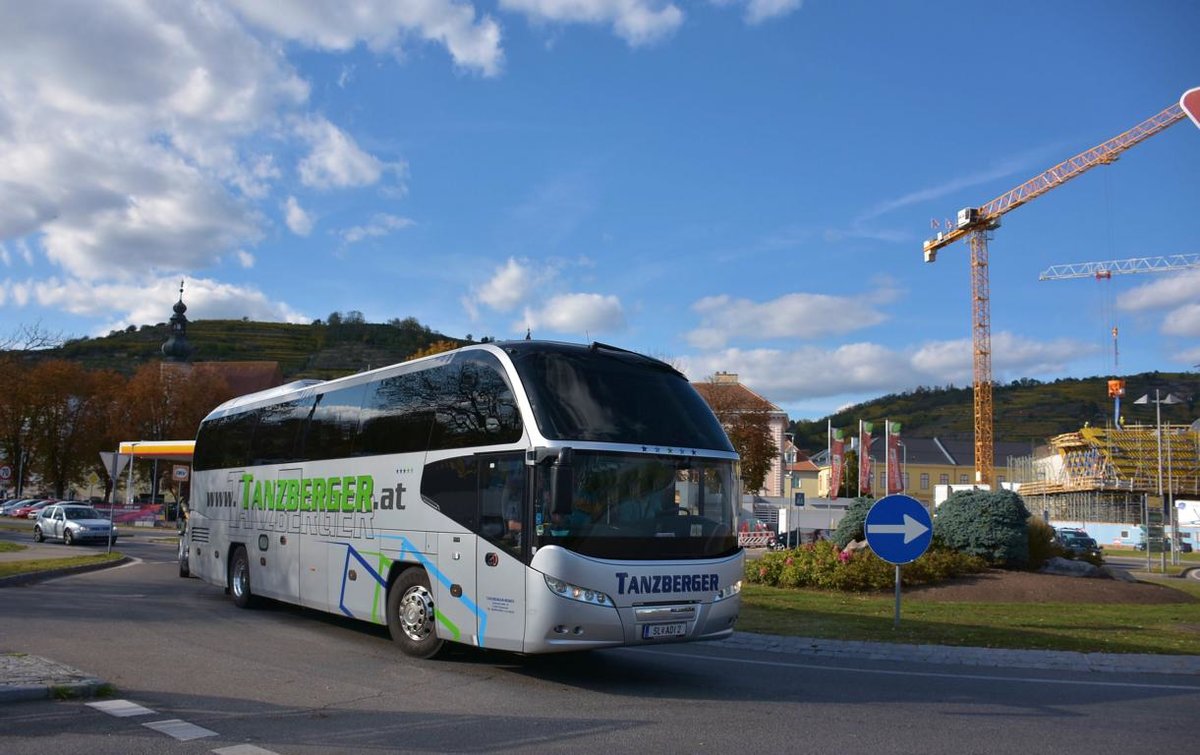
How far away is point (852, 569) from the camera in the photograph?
1939cm

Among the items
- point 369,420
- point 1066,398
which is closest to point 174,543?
point 369,420

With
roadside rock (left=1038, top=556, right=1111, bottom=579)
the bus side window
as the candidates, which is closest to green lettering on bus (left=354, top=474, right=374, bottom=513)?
the bus side window

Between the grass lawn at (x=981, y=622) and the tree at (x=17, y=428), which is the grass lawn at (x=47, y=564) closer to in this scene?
the grass lawn at (x=981, y=622)

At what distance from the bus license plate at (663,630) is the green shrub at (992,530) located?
538 inches

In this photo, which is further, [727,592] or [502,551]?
[727,592]

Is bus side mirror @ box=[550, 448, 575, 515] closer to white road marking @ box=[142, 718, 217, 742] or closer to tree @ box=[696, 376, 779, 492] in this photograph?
white road marking @ box=[142, 718, 217, 742]

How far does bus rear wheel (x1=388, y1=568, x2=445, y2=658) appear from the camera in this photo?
412 inches

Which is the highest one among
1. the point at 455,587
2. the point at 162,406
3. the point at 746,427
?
the point at 162,406

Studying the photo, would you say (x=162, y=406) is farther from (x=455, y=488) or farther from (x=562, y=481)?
(x=562, y=481)

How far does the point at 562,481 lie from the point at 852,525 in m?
15.0

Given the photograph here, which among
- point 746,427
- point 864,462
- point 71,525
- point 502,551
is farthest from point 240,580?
point 746,427

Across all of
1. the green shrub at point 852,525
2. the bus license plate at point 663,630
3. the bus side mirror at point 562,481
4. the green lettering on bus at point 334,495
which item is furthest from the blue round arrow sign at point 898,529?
the green shrub at point 852,525

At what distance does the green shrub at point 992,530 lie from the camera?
20.7 m

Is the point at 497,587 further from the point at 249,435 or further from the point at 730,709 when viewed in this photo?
the point at 249,435
